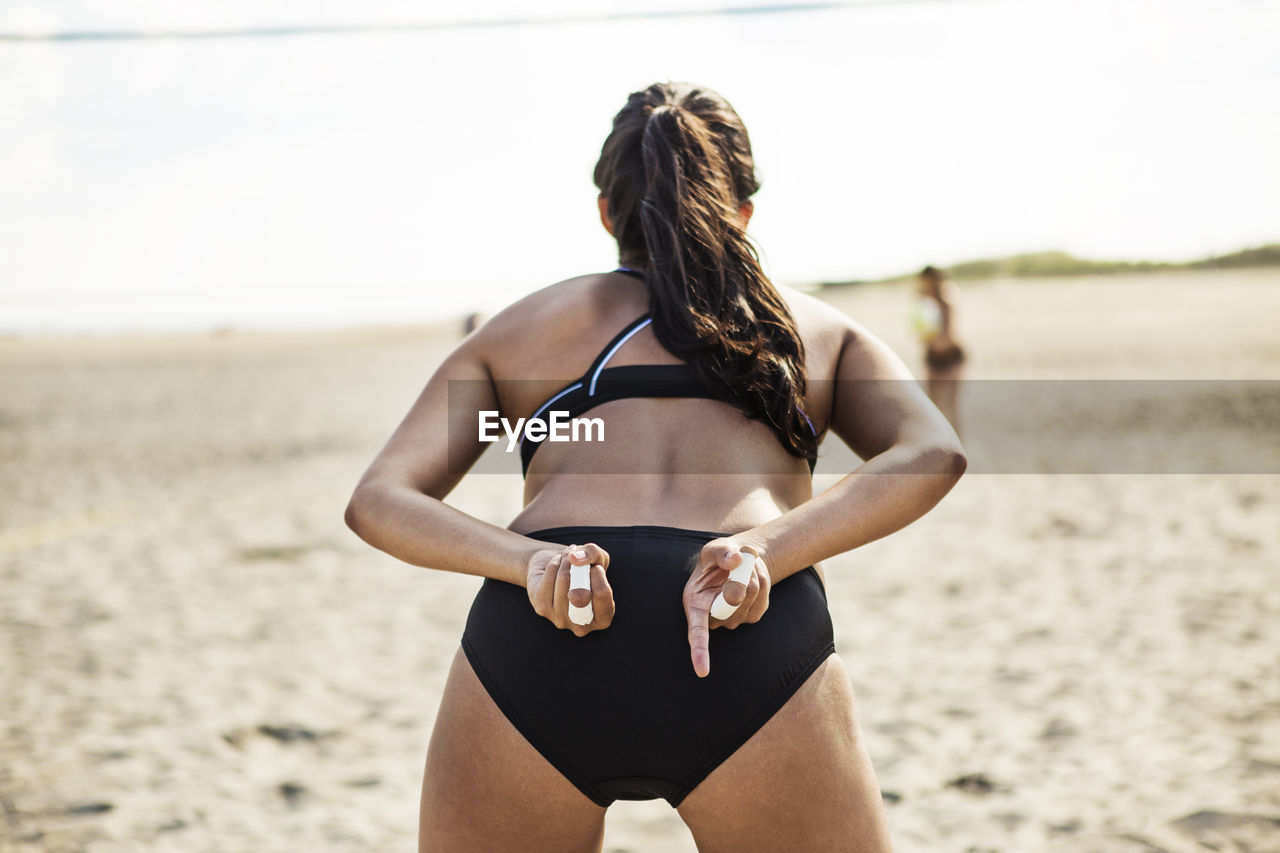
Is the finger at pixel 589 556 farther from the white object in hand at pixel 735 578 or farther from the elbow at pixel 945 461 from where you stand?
the elbow at pixel 945 461

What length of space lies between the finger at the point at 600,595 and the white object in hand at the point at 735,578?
0.14 metres

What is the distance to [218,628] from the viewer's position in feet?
18.6

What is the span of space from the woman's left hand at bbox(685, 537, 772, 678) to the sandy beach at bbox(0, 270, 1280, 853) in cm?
216

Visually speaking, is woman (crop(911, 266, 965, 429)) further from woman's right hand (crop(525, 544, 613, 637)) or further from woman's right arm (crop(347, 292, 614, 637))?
woman's right hand (crop(525, 544, 613, 637))

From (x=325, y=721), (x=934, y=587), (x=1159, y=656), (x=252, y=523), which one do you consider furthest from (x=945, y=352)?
(x=325, y=721)

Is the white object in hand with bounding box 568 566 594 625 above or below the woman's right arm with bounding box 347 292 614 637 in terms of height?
below

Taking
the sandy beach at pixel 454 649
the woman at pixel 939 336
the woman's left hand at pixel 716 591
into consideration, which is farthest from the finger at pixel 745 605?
the woman at pixel 939 336

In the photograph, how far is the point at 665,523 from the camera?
4.71 feet

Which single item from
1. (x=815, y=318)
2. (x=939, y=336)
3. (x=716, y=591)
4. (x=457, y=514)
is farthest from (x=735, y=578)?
(x=939, y=336)

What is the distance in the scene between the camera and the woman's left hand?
1290mm

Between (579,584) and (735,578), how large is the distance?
202 mm

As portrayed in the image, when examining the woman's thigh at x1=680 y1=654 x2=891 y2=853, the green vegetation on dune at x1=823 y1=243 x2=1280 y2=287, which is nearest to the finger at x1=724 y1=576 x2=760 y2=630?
the woman's thigh at x1=680 y1=654 x2=891 y2=853

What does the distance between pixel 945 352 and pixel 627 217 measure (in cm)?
893

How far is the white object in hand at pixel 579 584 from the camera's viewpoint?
1287 millimetres
